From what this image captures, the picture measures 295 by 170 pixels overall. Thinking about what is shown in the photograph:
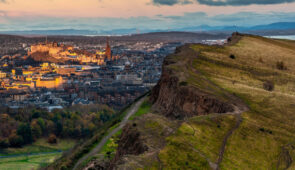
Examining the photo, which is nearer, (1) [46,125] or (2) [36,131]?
(2) [36,131]

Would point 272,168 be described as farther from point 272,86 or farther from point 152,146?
point 272,86

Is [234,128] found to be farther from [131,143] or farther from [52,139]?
[52,139]

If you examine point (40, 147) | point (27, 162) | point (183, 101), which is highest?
point (183, 101)

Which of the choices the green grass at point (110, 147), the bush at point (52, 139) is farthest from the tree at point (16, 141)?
the green grass at point (110, 147)

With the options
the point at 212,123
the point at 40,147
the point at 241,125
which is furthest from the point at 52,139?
the point at 241,125

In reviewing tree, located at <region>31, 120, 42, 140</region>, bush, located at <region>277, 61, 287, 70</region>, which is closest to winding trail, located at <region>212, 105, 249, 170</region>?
bush, located at <region>277, 61, 287, 70</region>

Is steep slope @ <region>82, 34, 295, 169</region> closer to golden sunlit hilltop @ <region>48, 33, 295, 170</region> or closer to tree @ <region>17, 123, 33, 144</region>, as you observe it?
golden sunlit hilltop @ <region>48, 33, 295, 170</region>

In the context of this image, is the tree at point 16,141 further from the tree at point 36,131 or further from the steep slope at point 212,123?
the steep slope at point 212,123
